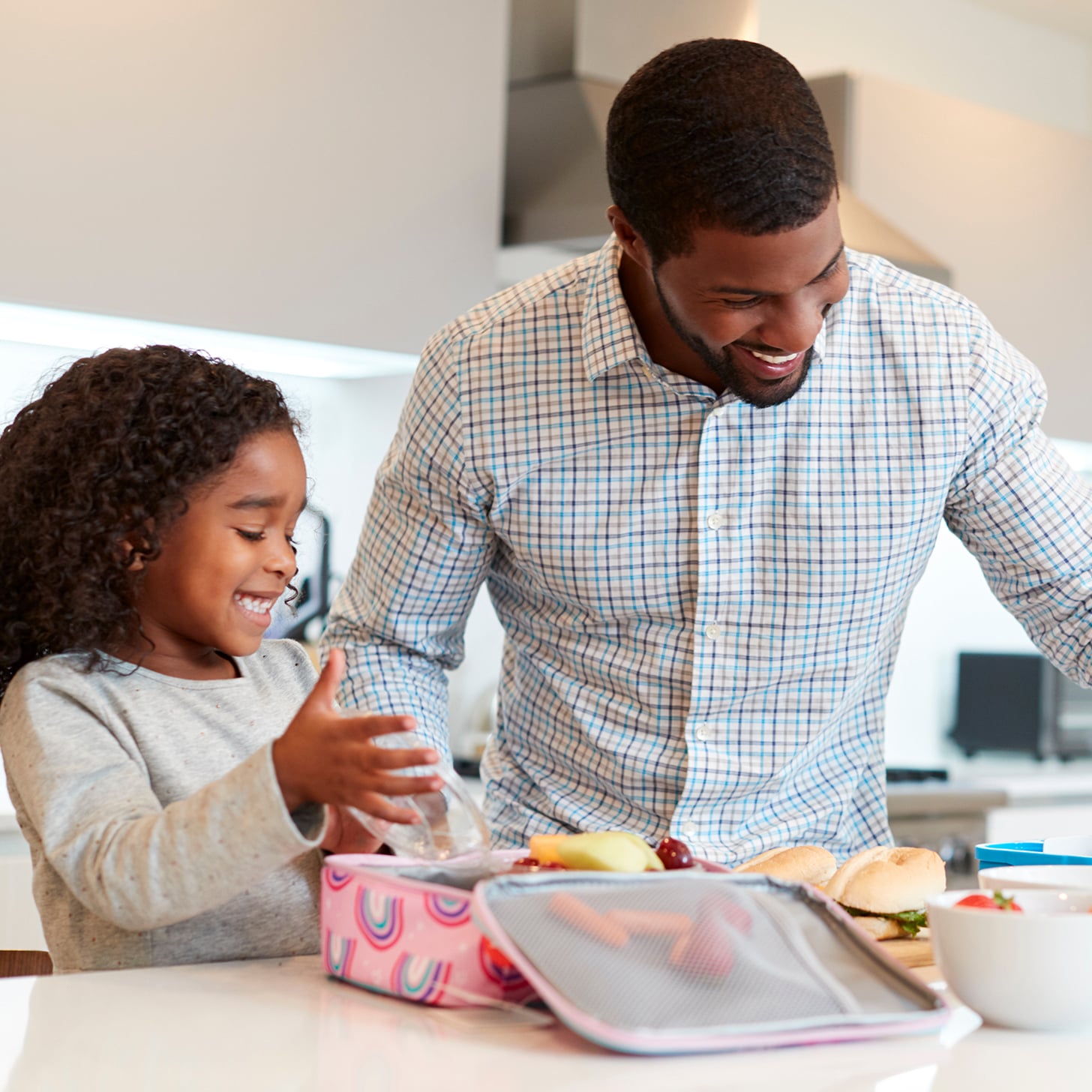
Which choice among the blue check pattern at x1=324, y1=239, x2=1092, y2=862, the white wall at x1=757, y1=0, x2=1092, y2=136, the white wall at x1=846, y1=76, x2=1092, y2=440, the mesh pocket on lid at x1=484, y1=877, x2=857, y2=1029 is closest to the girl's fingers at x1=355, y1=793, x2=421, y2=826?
the mesh pocket on lid at x1=484, y1=877, x2=857, y2=1029

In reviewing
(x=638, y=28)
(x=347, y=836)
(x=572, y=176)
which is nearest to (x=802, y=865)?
(x=347, y=836)

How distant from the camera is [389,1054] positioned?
69 cm

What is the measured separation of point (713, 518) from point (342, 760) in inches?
23.4

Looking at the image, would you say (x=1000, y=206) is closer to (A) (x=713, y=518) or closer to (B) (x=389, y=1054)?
(A) (x=713, y=518)

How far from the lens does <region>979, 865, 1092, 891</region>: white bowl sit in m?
0.87

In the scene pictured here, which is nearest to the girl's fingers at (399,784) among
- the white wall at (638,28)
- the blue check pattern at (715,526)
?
the blue check pattern at (715,526)

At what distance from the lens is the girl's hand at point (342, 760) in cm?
79

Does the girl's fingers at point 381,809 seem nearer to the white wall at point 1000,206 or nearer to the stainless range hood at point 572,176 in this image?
the stainless range hood at point 572,176

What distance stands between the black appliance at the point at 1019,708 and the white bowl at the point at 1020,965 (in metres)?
3.06

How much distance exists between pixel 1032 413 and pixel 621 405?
382mm

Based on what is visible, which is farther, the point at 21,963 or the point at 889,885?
the point at 21,963

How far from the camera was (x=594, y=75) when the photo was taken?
9.11 ft

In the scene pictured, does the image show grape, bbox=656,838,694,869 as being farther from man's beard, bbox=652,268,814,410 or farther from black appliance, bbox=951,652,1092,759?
black appliance, bbox=951,652,1092,759

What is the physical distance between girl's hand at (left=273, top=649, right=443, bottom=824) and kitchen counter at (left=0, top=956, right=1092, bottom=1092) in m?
0.11
